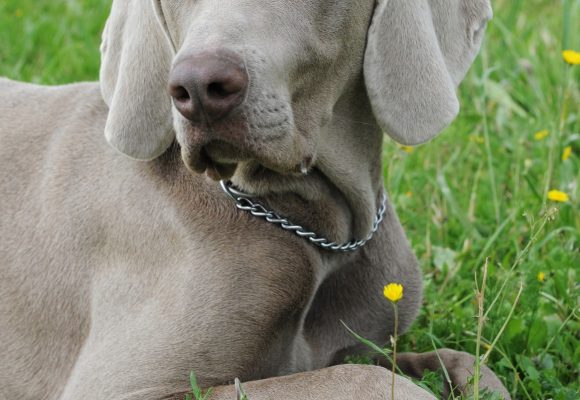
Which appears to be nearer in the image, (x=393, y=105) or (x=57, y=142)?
(x=393, y=105)

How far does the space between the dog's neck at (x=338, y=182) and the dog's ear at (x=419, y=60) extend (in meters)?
0.12

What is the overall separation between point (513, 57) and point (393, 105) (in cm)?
290

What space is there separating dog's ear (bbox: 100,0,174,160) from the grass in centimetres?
104

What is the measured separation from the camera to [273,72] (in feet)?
9.43

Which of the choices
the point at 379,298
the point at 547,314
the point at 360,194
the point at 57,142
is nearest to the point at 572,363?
the point at 547,314

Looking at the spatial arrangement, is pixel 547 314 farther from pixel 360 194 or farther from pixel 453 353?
pixel 360 194

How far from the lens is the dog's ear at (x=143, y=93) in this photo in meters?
3.30

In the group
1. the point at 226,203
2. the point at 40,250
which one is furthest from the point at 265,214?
the point at 40,250

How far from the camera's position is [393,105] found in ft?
10.7

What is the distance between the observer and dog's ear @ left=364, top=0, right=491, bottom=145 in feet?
10.5

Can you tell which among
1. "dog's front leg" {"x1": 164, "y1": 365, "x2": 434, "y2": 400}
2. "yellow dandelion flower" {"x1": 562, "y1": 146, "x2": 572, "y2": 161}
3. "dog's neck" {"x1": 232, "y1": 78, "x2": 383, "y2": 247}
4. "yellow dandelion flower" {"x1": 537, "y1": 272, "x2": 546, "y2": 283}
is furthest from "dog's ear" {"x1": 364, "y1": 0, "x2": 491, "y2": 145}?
"yellow dandelion flower" {"x1": 562, "y1": 146, "x2": 572, "y2": 161}

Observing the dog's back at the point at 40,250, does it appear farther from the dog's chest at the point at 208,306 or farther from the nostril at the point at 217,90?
the nostril at the point at 217,90

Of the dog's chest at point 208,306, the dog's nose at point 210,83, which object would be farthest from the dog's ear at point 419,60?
the dog's nose at point 210,83

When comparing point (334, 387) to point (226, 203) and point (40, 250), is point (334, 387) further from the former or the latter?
point (40, 250)
